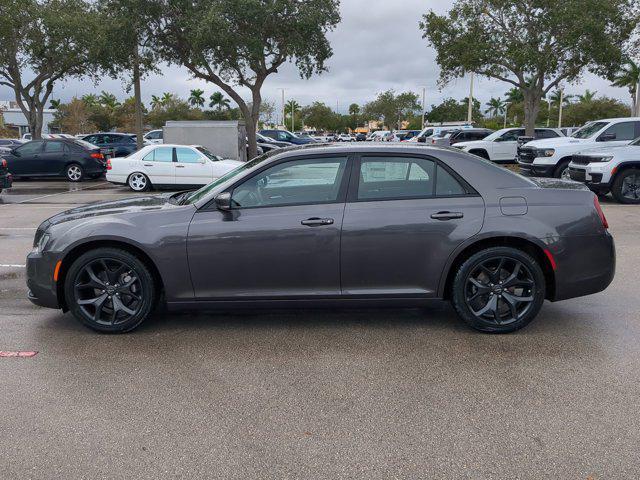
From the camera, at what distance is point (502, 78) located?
2431 cm

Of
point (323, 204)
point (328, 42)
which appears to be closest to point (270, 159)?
point (323, 204)

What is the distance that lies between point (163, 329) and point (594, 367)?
135 inches

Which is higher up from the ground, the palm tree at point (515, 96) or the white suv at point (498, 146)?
the palm tree at point (515, 96)

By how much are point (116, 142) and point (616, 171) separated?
2156 cm

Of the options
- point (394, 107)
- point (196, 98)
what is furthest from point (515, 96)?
point (196, 98)

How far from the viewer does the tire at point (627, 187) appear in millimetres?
12664

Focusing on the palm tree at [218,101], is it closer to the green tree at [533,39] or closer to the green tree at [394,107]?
the green tree at [394,107]

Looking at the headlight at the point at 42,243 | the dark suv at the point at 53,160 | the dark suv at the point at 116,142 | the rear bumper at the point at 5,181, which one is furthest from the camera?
the dark suv at the point at 116,142

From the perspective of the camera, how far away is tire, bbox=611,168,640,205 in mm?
12664

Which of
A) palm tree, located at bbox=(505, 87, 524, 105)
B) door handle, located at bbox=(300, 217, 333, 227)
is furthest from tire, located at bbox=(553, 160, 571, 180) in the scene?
palm tree, located at bbox=(505, 87, 524, 105)

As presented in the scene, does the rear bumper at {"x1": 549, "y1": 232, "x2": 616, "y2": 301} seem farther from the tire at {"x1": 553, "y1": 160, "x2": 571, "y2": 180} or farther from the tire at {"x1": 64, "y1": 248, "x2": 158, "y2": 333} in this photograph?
the tire at {"x1": 553, "y1": 160, "x2": 571, "y2": 180}

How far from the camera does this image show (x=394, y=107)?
3403 inches

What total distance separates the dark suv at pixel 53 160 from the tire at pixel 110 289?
16273 mm

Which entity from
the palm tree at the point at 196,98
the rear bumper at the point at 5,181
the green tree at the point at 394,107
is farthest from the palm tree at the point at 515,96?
the rear bumper at the point at 5,181
